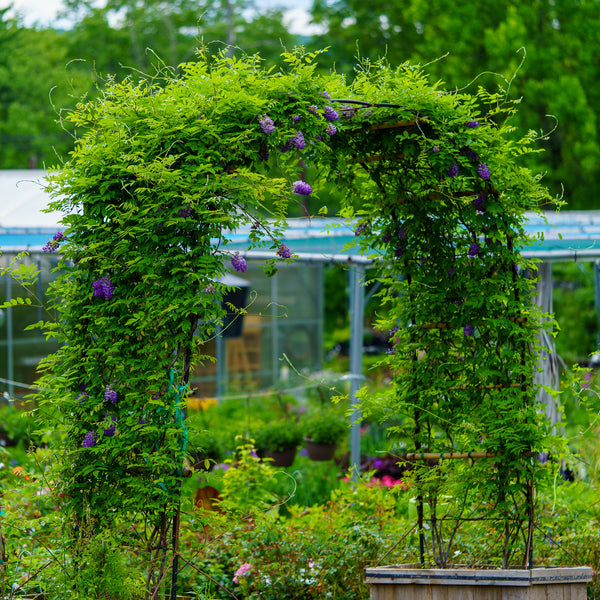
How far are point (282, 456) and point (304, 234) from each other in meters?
2.26

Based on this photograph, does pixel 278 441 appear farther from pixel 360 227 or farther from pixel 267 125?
pixel 267 125

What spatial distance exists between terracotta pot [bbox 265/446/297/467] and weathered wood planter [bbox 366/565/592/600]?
314 cm

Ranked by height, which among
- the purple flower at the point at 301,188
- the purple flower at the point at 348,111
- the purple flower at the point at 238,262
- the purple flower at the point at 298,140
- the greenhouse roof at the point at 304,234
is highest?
the greenhouse roof at the point at 304,234

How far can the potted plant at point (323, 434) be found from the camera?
6.58 m

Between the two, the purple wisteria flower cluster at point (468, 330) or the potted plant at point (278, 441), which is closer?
the purple wisteria flower cluster at point (468, 330)

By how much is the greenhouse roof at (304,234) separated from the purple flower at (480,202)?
1.66 meters

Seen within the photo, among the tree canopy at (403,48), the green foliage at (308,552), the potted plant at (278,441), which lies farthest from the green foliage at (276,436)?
the tree canopy at (403,48)

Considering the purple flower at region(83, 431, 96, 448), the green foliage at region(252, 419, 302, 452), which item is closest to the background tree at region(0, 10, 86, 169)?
the green foliage at region(252, 419, 302, 452)

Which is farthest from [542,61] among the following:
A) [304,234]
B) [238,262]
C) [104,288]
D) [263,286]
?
[104,288]

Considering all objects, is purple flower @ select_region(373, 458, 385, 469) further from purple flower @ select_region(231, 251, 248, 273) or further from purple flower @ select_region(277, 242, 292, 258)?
purple flower @ select_region(231, 251, 248, 273)

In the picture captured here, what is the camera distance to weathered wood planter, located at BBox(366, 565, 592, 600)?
3260 mm

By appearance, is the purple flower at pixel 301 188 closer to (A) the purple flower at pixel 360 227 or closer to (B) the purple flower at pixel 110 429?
(A) the purple flower at pixel 360 227

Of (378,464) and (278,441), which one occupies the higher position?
(278,441)

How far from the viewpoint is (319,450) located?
668 cm
